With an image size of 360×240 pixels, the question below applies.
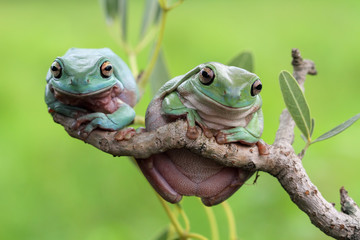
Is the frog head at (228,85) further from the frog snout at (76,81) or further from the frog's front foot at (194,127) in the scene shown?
the frog snout at (76,81)

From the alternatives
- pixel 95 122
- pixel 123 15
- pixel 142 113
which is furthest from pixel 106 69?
pixel 142 113

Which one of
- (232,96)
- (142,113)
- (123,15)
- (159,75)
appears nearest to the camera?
(232,96)

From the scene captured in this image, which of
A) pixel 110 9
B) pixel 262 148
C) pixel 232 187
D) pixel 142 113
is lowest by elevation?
pixel 142 113

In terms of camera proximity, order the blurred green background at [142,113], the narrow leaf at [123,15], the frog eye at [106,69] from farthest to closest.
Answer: the blurred green background at [142,113]
the narrow leaf at [123,15]
the frog eye at [106,69]

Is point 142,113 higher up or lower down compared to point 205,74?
lower down

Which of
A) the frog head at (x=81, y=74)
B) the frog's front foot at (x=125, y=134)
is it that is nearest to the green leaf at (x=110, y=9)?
the frog head at (x=81, y=74)

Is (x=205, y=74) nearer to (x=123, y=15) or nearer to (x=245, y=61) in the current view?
(x=245, y=61)
